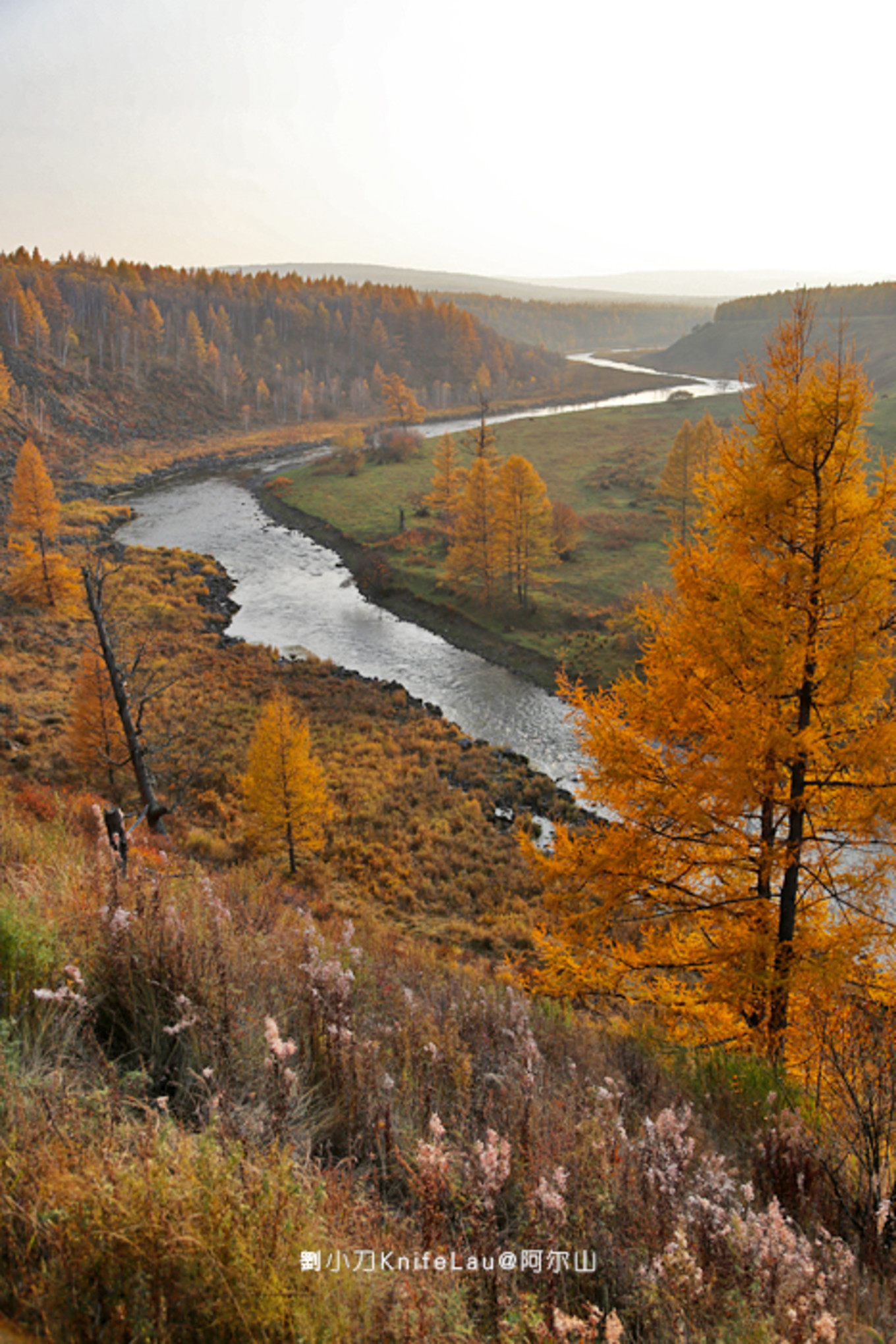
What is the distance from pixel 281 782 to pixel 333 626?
21001mm

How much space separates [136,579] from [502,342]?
420 feet

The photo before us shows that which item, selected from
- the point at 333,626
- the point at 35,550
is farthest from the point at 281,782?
the point at 35,550

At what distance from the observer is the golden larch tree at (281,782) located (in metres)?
16.3

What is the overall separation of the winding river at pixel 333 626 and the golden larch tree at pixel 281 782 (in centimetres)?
661

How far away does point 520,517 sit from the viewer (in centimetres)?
3475

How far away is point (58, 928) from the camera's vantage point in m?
4.26

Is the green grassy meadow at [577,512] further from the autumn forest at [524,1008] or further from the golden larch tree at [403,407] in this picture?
the golden larch tree at [403,407]

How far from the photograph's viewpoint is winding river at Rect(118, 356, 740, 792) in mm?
26766

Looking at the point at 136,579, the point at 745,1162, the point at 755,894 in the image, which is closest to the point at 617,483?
the point at 136,579

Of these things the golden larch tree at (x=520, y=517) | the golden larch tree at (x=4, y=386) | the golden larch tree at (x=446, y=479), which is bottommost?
the golden larch tree at (x=520, y=517)

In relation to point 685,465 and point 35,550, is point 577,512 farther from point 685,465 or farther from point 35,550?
point 35,550

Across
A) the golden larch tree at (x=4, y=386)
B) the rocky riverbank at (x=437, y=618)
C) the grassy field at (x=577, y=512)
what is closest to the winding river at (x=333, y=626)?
the rocky riverbank at (x=437, y=618)

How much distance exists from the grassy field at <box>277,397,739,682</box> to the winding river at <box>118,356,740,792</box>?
9.45 feet

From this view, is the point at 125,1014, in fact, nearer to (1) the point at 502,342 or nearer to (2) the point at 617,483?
(2) the point at 617,483
